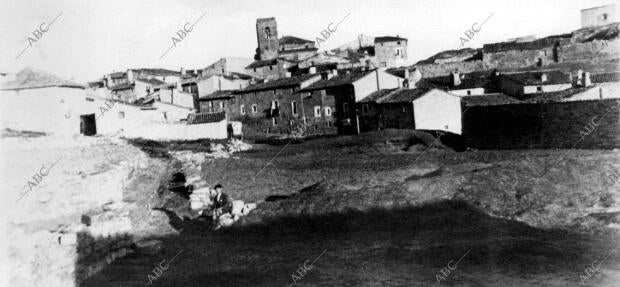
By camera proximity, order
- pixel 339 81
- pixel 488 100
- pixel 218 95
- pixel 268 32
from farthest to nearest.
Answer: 1. pixel 268 32
2. pixel 218 95
3. pixel 339 81
4. pixel 488 100

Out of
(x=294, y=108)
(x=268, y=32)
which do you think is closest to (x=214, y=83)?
(x=294, y=108)

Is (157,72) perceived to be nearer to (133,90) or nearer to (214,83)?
(133,90)

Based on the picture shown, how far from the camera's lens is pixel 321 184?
22391 millimetres

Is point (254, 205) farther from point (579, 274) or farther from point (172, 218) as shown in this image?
point (579, 274)

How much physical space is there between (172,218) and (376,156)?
14789 millimetres

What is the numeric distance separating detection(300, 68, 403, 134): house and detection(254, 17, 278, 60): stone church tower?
34.7 m

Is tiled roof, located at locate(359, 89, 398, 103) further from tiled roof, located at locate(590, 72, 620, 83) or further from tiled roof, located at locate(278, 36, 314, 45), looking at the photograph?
tiled roof, located at locate(278, 36, 314, 45)

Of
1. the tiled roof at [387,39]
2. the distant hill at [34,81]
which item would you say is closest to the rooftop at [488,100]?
the distant hill at [34,81]

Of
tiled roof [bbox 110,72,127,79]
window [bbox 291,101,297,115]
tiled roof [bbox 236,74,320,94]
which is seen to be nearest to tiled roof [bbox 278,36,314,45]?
tiled roof [bbox 110,72,127,79]

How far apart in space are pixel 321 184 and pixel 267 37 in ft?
220

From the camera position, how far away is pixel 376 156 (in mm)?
31516

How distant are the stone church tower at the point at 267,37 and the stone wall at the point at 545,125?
5469 cm

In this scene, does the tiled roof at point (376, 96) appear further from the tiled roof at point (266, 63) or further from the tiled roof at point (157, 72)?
the tiled roof at point (157, 72)

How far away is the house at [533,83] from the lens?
51094 millimetres
